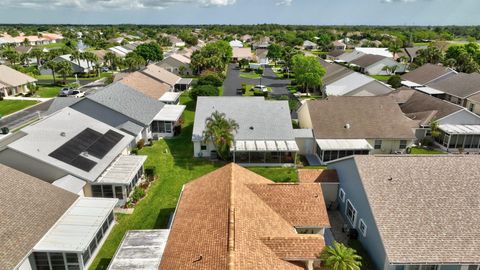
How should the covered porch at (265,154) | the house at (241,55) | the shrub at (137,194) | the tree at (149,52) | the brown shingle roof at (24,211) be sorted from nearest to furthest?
the brown shingle roof at (24,211)
the shrub at (137,194)
the covered porch at (265,154)
the tree at (149,52)
the house at (241,55)

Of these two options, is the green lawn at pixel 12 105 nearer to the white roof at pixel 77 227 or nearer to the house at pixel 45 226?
the house at pixel 45 226

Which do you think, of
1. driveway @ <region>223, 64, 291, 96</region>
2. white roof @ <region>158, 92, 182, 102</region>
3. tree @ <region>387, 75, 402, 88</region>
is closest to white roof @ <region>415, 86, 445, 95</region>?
tree @ <region>387, 75, 402, 88</region>

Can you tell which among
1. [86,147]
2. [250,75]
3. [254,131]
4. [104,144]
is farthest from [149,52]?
[86,147]

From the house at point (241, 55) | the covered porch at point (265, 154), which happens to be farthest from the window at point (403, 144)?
the house at point (241, 55)

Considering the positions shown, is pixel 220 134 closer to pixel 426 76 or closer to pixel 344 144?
pixel 344 144

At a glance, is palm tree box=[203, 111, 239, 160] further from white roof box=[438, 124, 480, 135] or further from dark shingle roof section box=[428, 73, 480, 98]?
dark shingle roof section box=[428, 73, 480, 98]
